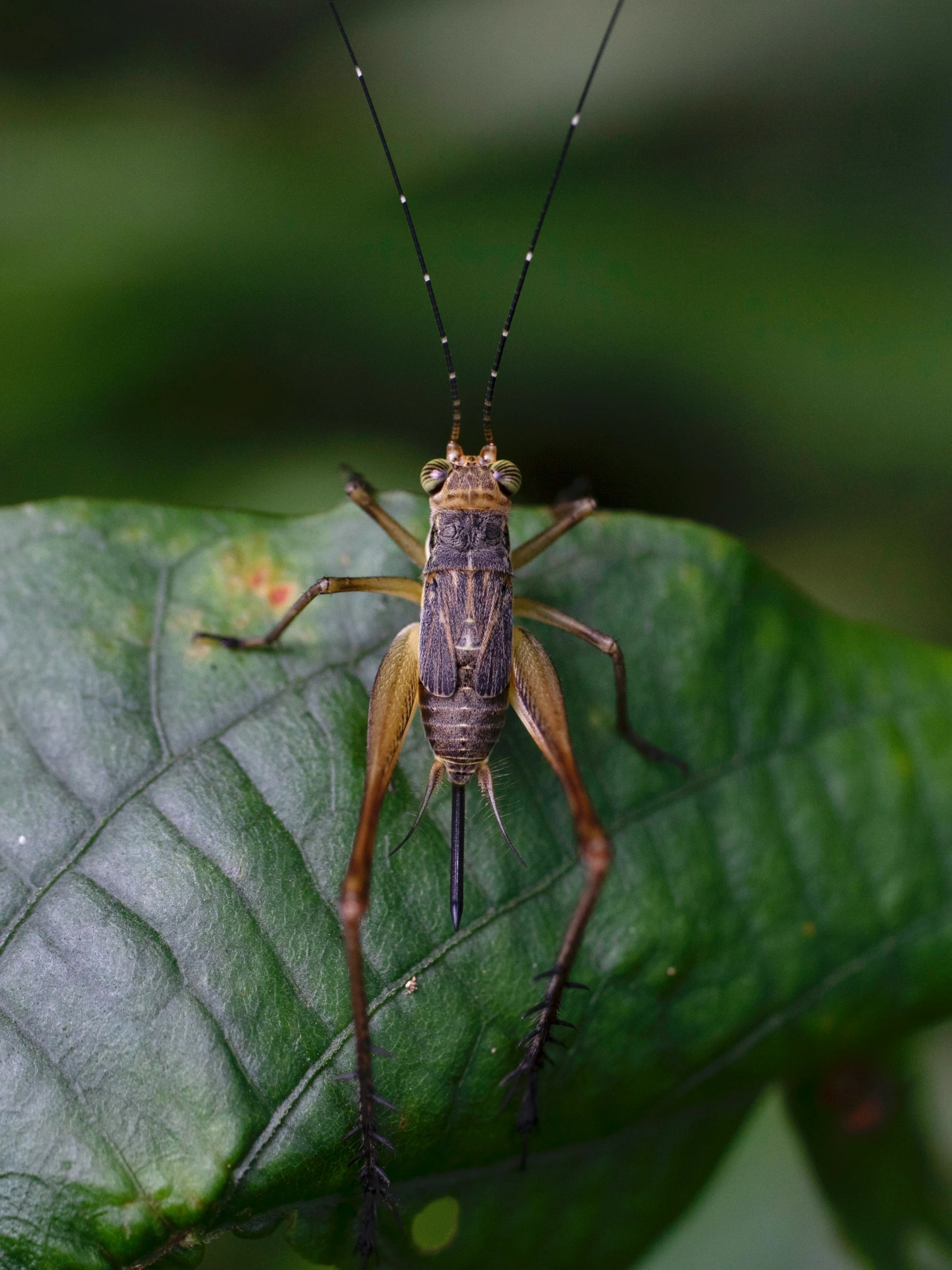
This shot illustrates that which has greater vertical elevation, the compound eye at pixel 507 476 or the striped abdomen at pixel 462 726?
the compound eye at pixel 507 476

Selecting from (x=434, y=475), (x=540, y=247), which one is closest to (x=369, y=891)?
(x=434, y=475)

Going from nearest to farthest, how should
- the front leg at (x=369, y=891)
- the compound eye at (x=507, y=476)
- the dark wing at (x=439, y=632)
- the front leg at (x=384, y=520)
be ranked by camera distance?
the front leg at (x=369, y=891), the dark wing at (x=439, y=632), the front leg at (x=384, y=520), the compound eye at (x=507, y=476)

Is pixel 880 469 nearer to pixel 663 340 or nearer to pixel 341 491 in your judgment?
pixel 663 340

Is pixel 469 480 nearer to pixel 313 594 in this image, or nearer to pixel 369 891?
pixel 313 594

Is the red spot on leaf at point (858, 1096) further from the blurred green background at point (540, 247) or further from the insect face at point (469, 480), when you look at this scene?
the insect face at point (469, 480)

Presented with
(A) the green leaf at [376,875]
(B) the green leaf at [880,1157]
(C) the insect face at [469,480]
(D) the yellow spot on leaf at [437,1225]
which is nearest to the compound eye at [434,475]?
(C) the insect face at [469,480]

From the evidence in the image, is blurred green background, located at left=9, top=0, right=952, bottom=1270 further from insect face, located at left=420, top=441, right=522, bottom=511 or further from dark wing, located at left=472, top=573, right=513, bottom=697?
dark wing, located at left=472, top=573, right=513, bottom=697

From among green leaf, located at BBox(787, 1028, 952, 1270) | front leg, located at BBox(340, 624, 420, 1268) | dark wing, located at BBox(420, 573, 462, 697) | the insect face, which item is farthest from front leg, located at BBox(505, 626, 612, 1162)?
green leaf, located at BBox(787, 1028, 952, 1270)
